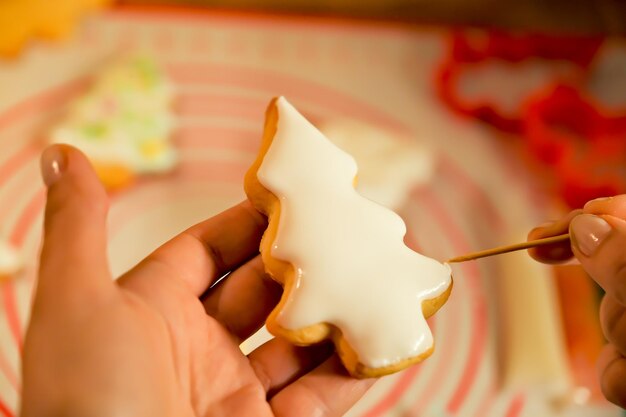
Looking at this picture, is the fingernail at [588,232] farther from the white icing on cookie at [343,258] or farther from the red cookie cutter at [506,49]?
the red cookie cutter at [506,49]

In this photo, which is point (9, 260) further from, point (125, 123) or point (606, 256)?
point (606, 256)

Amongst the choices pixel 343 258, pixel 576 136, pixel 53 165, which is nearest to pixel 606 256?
pixel 343 258

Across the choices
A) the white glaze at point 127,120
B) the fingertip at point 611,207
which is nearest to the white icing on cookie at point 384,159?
the white glaze at point 127,120

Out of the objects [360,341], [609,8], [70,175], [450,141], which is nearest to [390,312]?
[360,341]

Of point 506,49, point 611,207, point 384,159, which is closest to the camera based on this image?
point 611,207

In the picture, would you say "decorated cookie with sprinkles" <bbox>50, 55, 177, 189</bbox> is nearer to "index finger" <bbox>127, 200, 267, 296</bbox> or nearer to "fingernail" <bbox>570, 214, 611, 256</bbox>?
"index finger" <bbox>127, 200, 267, 296</bbox>

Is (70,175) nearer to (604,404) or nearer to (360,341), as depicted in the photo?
(360,341)

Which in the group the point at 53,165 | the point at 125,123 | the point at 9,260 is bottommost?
the point at 9,260

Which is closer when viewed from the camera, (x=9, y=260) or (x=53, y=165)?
(x=53, y=165)
